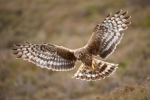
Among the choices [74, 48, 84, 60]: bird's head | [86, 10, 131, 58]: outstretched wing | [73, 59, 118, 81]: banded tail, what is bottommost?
[73, 59, 118, 81]: banded tail

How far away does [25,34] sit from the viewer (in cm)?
2995

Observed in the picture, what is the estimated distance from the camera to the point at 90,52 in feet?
29.0

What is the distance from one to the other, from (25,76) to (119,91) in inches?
356

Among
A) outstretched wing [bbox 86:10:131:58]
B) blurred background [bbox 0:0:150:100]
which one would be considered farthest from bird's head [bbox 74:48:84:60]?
blurred background [bbox 0:0:150:100]

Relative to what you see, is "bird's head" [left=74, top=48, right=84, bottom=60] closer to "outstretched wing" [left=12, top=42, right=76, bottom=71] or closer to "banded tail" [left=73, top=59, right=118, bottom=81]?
"outstretched wing" [left=12, top=42, right=76, bottom=71]

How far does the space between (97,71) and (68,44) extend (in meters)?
13.0

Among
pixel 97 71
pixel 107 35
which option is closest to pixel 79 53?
pixel 97 71

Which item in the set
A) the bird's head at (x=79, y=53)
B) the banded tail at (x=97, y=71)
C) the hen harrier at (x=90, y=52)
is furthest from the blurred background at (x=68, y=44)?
the bird's head at (x=79, y=53)

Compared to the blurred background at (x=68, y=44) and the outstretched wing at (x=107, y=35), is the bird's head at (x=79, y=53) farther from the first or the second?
the blurred background at (x=68, y=44)

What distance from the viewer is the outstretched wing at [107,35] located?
873cm

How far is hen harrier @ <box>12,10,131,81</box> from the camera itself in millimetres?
8773

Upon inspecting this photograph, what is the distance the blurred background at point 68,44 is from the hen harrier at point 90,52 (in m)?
0.82

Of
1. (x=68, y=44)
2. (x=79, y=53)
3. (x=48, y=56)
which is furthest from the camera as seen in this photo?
(x=68, y=44)

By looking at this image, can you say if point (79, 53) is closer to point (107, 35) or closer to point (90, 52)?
point (90, 52)
